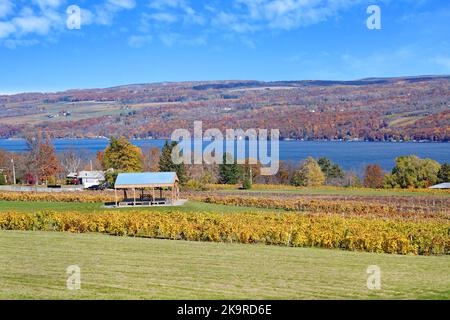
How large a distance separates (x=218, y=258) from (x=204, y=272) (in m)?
2.60

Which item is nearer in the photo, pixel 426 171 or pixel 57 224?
pixel 57 224

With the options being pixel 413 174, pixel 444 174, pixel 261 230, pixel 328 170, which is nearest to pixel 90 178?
pixel 328 170

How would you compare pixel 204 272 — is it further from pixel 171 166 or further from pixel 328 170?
pixel 328 170

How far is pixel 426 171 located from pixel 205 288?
5920 centimetres

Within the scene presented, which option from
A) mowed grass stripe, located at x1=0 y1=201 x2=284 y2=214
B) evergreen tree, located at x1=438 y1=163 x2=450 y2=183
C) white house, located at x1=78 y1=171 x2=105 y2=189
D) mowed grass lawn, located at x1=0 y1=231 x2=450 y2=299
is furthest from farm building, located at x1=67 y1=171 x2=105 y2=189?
mowed grass lawn, located at x1=0 y1=231 x2=450 y2=299

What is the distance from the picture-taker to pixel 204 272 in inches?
485

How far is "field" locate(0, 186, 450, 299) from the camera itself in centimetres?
1024

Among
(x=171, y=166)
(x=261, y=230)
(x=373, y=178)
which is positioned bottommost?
(x=373, y=178)

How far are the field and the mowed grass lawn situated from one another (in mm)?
23

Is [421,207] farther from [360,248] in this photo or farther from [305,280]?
[305,280]

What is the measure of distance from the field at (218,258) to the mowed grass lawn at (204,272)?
2 cm
